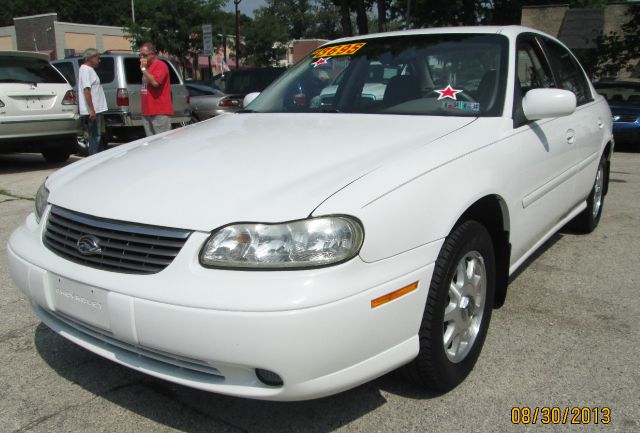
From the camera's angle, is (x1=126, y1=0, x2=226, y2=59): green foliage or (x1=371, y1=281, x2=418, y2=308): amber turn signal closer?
(x1=371, y1=281, x2=418, y2=308): amber turn signal

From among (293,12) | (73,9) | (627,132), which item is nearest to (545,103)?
(627,132)

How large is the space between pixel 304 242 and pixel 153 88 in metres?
5.89

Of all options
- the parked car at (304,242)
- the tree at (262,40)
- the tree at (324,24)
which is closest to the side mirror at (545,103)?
the parked car at (304,242)

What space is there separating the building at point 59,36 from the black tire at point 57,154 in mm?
37186

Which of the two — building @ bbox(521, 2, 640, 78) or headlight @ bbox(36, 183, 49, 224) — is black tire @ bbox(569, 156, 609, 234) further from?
building @ bbox(521, 2, 640, 78)

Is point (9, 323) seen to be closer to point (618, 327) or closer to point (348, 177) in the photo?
point (348, 177)

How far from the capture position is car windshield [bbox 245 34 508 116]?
9.86ft

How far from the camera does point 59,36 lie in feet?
144

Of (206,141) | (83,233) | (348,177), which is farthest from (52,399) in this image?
(348,177)

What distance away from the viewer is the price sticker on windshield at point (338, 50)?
12.3ft

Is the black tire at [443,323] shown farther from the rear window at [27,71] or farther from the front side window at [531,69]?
the rear window at [27,71]

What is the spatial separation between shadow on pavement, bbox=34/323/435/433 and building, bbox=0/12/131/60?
4490cm

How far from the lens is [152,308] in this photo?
189 cm
